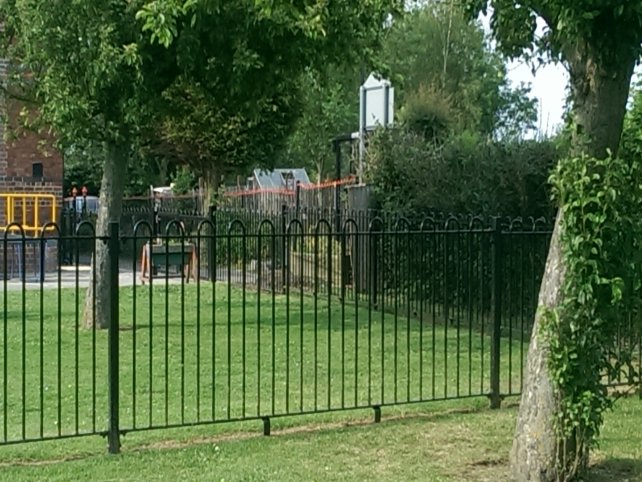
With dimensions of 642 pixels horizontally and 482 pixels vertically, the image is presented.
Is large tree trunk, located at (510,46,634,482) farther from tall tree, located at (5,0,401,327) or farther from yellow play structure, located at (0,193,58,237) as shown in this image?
yellow play structure, located at (0,193,58,237)

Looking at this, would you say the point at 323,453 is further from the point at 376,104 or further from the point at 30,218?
the point at 30,218

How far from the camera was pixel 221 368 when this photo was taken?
36.0 feet

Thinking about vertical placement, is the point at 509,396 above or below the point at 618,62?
below

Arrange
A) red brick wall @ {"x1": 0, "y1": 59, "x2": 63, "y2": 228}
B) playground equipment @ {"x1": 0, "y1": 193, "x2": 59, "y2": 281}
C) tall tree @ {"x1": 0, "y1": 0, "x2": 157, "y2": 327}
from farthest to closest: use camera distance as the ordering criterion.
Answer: red brick wall @ {"x1": 0, "y1": 59, "x2": 63, "y2": 228}
playground equipment @ {"x1": 0, "y1": 193, "x2": 59, "y2": 281}
tall tree @ {"x1": 0, "y1": 0, "x2": 157, "y2": 327}

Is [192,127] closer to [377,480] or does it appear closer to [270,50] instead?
[270,50]

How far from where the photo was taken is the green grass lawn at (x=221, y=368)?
8016 mm

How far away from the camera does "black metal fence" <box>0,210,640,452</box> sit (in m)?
7.88

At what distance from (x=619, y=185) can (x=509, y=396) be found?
3587mm

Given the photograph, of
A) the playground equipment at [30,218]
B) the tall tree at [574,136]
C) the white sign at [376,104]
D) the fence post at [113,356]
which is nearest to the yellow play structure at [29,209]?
the playground equipment at [30,218]

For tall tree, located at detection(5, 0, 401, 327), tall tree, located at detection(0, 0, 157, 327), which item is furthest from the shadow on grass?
tall tree, located at detection(0, 0, 157, 327)

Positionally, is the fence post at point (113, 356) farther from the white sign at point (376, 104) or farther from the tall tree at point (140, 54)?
the white sign at point (376, 104)

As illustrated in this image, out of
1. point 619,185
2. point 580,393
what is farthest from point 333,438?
point 619,185

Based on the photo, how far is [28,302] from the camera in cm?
1750

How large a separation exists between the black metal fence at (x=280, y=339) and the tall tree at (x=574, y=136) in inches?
78.8
